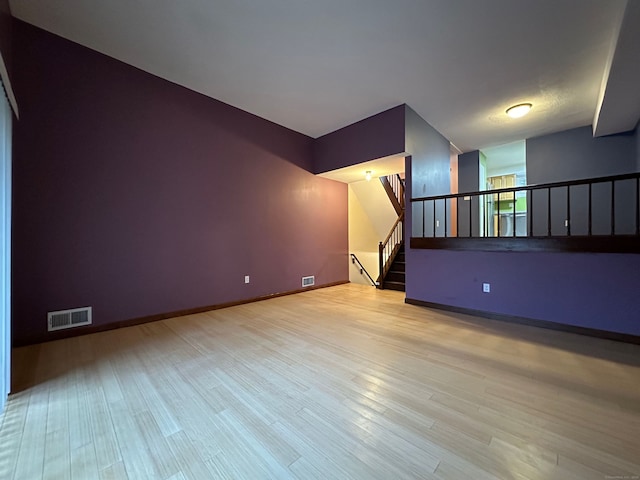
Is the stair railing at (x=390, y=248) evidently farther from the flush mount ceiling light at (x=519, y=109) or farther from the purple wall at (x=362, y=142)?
the flush mount ceiling light at (x=519, y=109)

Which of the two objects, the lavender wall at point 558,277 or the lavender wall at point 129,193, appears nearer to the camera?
the lavender wall at point 129,193

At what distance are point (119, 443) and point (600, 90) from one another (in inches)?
244

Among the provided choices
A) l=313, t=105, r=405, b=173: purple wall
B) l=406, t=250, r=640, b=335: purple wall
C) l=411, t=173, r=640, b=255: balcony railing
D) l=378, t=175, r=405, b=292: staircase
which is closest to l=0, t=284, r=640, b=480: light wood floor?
l=406, t=250, r=640, b=335: purple wall

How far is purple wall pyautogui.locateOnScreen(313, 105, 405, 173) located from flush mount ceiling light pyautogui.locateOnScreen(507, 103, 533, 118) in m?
1.76

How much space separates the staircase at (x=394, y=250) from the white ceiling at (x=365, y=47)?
104 inches

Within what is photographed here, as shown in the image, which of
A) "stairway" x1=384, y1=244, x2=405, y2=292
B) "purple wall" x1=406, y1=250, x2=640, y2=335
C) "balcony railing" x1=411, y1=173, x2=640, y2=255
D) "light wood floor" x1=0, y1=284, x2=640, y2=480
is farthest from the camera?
"stairway" x1=384, y1=244, x2=405, y2=292

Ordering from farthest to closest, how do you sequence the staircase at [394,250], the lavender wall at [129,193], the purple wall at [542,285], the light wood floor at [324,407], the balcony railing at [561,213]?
1. the staircase at [394,250]
2. the balcony railing at [561,213]
3. the purple wall at [542,285]
4. the lavender wall at [129,193]
5. the light wood floor at [324,407]

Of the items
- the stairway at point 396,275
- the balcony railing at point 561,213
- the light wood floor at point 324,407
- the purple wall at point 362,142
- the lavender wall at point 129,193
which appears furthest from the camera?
the stairway at point 396,275

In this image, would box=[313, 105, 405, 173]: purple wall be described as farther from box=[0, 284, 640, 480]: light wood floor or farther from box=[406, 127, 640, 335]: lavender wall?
box=[0, 284, 640, 480]: light wood floor

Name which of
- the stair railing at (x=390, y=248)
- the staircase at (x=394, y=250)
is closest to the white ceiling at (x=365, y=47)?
the staircase at (x=394, y=250)

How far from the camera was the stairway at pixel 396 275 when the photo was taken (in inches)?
212

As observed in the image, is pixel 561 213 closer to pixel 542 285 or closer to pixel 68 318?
pixel 542 285

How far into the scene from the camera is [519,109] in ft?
12.8

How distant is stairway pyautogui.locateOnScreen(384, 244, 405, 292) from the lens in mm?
5377
